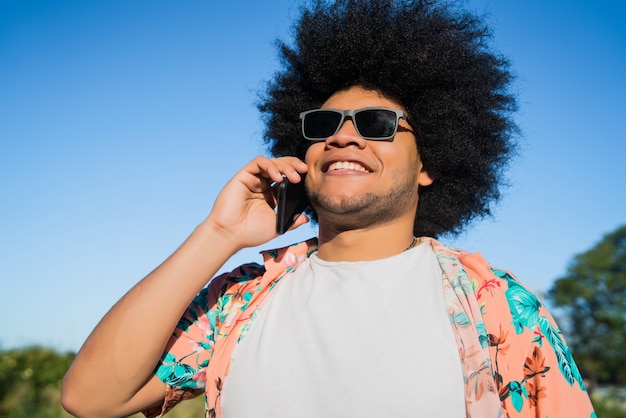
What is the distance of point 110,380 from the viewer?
2.59 metres

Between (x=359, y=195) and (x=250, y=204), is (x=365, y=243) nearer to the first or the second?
(x=359, y=195)

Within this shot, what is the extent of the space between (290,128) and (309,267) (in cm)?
142

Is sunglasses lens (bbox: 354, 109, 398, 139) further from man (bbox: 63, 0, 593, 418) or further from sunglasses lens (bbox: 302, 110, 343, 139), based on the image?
sunglasses lens (bbox: 302, 110, 343, 139)

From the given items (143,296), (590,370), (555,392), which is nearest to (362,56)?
(143,296)

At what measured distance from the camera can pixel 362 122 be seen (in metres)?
3.25

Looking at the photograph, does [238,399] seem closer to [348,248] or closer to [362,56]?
[348,248]

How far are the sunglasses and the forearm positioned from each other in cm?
112

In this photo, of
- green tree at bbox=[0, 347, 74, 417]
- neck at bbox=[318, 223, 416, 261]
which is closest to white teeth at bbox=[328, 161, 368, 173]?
neck at bbox=[318, 223, 416, 261]

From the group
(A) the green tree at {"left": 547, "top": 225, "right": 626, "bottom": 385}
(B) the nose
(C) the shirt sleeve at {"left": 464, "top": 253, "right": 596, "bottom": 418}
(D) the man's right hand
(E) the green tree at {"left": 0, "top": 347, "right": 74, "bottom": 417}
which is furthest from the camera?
(A) the green tree at {"left": 547, "top": 225, "right": 626, "bottom": 385}

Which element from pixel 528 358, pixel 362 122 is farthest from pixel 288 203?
pixel 528 358

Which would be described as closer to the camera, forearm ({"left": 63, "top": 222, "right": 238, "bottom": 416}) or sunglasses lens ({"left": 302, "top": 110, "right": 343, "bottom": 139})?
forearm ({"left": 63, "top": 222, "right": 238, "bottom": 416})

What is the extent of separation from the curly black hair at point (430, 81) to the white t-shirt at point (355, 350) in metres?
1.07

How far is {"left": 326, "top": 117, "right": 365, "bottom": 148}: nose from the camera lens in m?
3.18

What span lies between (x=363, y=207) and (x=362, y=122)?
0.50m
